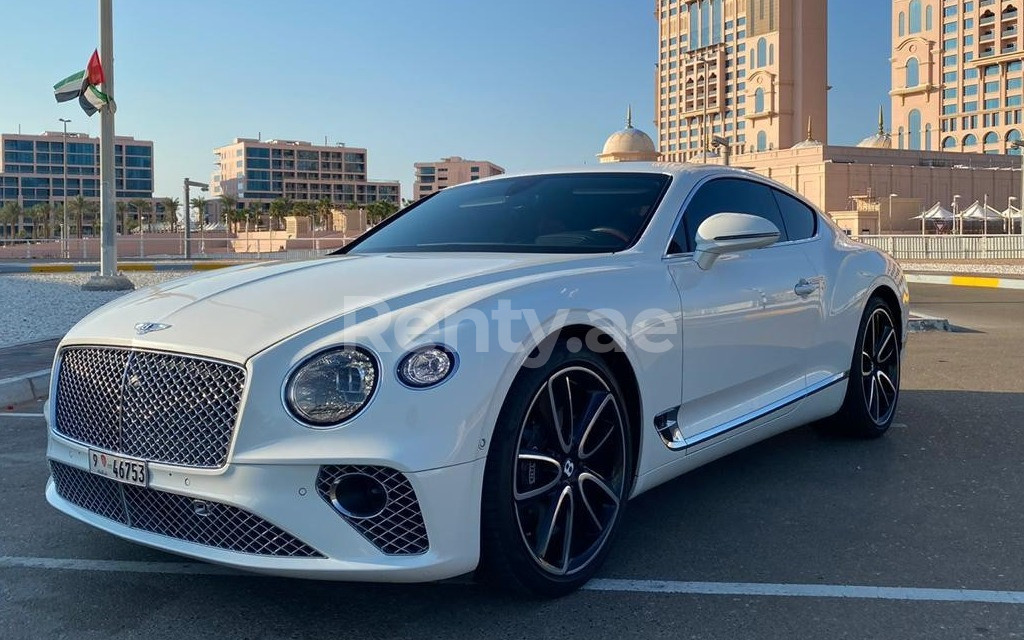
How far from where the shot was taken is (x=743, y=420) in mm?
4129

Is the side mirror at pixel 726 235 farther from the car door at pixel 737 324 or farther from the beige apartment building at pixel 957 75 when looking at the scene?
the beige apartment building at pixel 957 75

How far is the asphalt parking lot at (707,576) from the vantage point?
2982mm

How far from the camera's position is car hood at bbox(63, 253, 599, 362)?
296cm

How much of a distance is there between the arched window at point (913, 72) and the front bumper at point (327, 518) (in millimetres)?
142495

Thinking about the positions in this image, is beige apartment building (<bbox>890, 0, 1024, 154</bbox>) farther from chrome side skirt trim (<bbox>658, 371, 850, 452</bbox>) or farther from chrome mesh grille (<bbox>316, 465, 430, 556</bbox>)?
chrome mesh grille (<bbox>316, 465, 430, 556</bbox>)

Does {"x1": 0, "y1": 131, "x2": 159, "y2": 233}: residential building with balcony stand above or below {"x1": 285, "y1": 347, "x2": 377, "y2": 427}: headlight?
above

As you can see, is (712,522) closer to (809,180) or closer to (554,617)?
(554,617)

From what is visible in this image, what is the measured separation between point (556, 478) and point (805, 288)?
2.01m

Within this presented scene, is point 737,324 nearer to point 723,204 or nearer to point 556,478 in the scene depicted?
point 723,204

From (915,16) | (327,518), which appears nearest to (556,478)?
(327,518)

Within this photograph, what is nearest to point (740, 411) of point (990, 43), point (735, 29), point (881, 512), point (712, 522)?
point (712, 522)

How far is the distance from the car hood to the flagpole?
565 inches

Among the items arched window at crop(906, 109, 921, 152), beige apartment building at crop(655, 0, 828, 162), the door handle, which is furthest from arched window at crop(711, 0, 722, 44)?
the door handle

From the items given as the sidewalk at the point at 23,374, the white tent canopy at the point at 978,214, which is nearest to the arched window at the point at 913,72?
the white tent canopy at the point at 978,214
